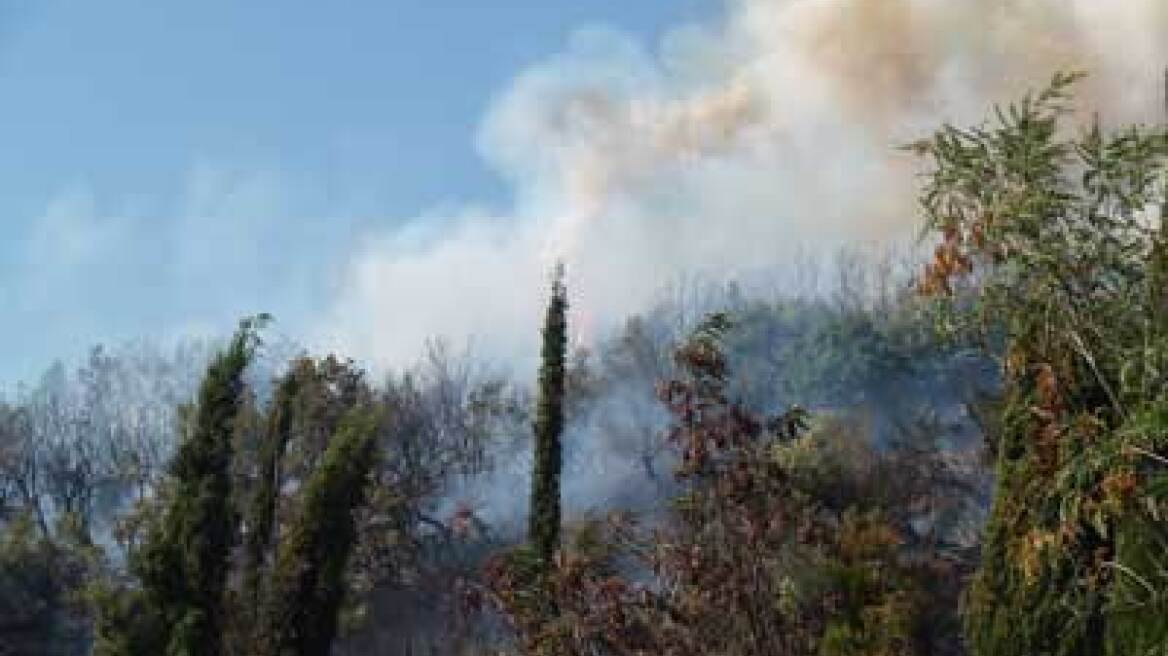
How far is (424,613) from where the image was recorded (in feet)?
119

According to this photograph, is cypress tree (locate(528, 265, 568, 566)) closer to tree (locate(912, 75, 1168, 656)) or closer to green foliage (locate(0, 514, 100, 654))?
green foliage (locate(0, 514, 100, 654))

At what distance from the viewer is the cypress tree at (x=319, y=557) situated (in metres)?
18.8

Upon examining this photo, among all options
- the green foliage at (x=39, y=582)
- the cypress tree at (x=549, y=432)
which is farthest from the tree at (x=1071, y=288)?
the green foliage at (x=39, y=582)

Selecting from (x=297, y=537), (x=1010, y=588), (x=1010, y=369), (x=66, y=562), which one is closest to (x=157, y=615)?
(x=297, y=537)

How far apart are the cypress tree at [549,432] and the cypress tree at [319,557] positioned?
4101 millimetres

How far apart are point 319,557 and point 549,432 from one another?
6.27 meters

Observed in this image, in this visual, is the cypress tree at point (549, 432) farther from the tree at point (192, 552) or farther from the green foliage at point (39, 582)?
the green foliage at point (39, 582)

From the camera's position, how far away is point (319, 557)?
19.1 metres

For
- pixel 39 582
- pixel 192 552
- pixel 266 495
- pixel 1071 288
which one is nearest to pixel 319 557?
Result: pixel 192 552

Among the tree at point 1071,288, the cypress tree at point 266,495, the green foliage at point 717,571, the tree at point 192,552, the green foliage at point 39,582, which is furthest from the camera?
the green foliage at point 39,582

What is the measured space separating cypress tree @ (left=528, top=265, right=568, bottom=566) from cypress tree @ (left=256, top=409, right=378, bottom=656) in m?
4.10

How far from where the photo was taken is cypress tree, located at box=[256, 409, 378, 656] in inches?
739

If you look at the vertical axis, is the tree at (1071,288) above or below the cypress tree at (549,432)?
below

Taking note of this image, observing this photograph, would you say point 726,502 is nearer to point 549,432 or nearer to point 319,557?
point 319,557
